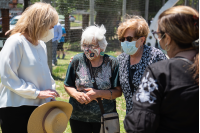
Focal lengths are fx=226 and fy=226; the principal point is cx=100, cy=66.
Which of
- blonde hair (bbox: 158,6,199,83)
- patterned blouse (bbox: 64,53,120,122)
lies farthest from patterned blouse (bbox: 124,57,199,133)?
patterned blouse (bbox: 64,53,120,122)

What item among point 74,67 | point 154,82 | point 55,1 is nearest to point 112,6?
point 55,1

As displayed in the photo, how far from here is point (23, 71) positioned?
2111mm

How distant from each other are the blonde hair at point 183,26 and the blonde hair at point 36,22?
1203 mm

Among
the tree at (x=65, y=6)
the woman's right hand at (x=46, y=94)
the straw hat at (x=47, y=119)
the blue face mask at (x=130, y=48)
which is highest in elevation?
the tree at (x=65, y=6)

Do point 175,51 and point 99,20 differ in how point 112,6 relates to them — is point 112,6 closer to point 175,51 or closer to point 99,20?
point 99,20

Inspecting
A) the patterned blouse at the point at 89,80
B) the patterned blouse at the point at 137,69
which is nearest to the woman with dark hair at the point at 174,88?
the patterned blouse at the point at 137,69

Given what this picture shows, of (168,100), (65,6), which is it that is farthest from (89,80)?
(65,6)

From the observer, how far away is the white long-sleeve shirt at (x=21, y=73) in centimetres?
202

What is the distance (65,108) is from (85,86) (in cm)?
33

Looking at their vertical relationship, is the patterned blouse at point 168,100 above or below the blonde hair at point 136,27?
below

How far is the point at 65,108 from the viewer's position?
234 cm

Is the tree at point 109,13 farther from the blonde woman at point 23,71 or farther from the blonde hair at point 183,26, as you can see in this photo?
the blonde hair at point 183,26

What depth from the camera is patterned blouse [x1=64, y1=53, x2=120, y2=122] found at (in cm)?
249

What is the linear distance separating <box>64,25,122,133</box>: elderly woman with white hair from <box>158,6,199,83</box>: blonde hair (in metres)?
1.20
